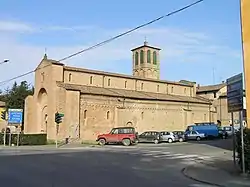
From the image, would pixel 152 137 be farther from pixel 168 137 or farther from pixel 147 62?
pixel 147 62

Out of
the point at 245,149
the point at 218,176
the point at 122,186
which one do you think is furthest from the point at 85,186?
the point at 245,149

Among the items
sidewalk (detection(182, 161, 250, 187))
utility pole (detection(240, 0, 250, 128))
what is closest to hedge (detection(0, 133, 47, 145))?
sidewalk (detection(182, 161, 250, 187))

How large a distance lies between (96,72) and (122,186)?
147 ft

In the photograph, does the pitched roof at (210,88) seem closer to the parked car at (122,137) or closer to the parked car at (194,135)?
the parked car at (194,135)

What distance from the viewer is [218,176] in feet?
45.0

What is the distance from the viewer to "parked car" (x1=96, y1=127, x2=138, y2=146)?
40959 mm

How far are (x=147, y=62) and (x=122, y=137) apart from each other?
3502 centimetres

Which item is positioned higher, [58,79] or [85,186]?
[58,79]

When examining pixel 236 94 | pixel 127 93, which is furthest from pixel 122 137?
pixel 236 94

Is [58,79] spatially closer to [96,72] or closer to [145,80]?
[96,72]

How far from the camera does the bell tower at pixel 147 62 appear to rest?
2908 inches

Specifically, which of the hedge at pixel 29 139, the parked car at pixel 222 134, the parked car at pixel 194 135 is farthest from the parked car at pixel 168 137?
the hedge at pixel 29 139

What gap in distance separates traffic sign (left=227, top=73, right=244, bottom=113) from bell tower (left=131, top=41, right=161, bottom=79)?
2272 inches

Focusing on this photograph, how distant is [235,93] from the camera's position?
49.5 feet
